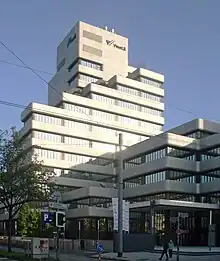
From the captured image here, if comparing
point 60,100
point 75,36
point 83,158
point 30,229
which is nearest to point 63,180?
point 83,158

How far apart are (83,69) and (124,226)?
89.7 m

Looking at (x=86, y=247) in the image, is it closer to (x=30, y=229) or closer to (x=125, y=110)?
(x=30, y=229)

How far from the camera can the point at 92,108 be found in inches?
4592

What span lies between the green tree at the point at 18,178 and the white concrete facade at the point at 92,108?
44.2 m

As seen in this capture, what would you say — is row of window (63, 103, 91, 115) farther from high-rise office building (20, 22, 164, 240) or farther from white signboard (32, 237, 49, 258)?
white signboard (32, 237, 49, 258)

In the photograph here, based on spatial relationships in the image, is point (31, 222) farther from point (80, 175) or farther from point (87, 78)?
point (87, 78)

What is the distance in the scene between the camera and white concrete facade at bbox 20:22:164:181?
344 feet

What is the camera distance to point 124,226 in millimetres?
42125

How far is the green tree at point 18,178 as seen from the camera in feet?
138

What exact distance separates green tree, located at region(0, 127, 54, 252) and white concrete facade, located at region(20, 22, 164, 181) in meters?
44.2

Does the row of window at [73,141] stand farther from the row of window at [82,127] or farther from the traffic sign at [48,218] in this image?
the traffic sign at [48,218]

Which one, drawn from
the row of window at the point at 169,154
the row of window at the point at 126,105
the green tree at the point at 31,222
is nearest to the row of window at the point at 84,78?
the row of window at the point at 126,105

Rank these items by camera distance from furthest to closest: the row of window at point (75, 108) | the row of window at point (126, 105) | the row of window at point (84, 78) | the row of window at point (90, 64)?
the row of window at point (90, 64) < the row of window at point (84, 78) < the row of window at point (126, 105) < the row of window at point (75, 108)

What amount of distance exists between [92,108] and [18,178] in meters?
74.6
